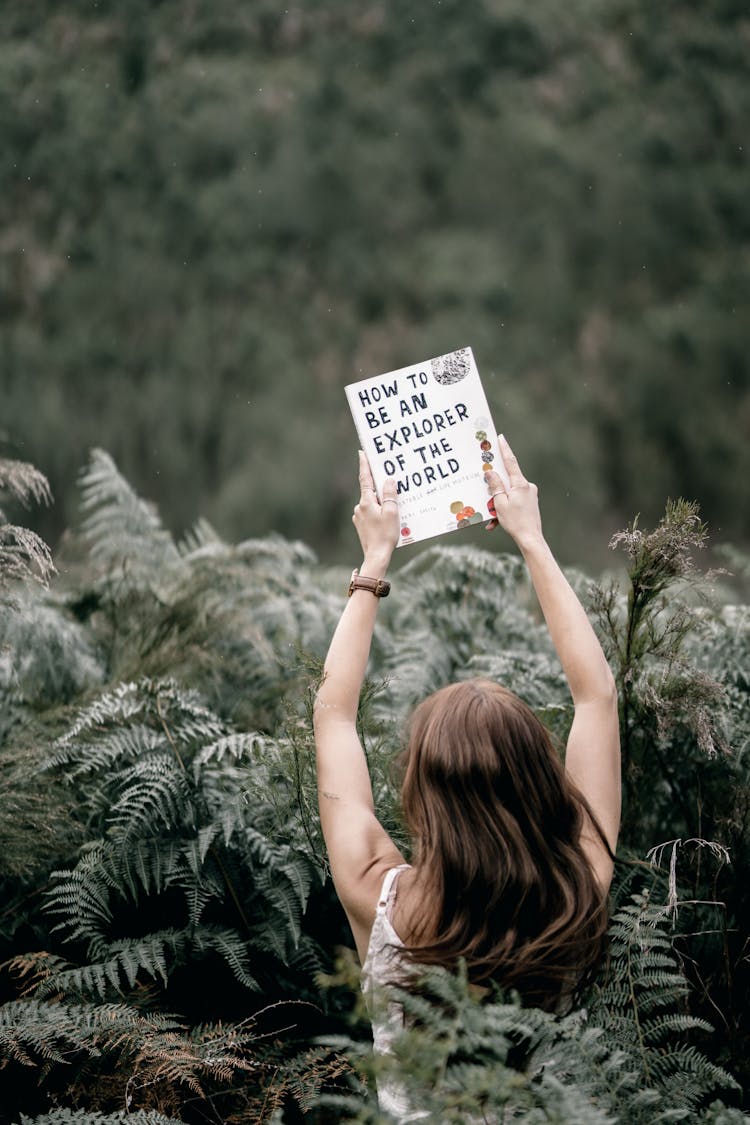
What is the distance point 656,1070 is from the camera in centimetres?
153

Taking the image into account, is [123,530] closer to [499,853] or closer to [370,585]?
[370,585]

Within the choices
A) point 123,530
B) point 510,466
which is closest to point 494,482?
point 510,466

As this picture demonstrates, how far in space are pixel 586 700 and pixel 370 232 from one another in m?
5.05

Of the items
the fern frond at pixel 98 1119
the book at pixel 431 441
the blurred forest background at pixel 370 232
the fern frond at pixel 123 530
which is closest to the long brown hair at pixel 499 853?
the book at pixel 431 441

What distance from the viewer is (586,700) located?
1602 millimetres

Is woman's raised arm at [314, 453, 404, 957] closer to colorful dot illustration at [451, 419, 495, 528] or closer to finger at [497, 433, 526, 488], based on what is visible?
colorful dot illustration at [451, 419, 495, 528]

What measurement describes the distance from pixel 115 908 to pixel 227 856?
1.02 ft

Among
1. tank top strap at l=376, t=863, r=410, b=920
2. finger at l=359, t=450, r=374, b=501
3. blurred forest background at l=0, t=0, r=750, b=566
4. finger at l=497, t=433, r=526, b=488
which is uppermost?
blurred forest background at l=0, t=0, r=750, b=566

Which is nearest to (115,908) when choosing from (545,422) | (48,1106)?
(48,1106)

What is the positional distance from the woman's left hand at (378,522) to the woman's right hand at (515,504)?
20 cm

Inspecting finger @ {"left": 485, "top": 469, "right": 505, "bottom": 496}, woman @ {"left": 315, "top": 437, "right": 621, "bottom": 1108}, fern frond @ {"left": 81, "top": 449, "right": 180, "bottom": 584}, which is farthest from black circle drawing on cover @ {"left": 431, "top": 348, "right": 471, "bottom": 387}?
fern frond @ {"left": 81, "top": 449, "right": 180, "bottom": 584}

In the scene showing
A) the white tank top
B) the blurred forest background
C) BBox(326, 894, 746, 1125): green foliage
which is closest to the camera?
BBox(326, 894, 746, 1125): green foliage

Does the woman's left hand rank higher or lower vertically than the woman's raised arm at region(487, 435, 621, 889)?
higher

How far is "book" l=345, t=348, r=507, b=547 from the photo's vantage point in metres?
1.81
